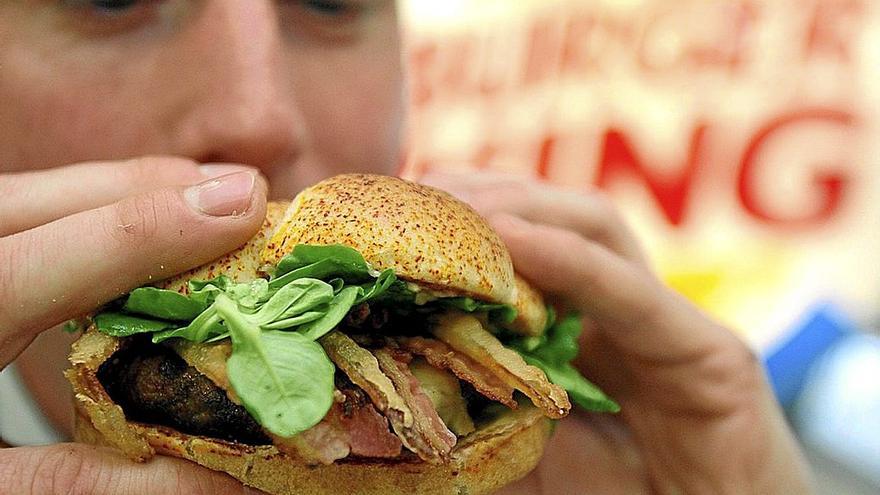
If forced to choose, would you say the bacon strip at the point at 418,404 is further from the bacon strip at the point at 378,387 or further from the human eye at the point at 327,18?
the human eye at the point at 327,18

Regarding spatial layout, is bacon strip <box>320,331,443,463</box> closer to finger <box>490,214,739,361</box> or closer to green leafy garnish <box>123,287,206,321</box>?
green leafy garnish <box>123,287,206,321</box>

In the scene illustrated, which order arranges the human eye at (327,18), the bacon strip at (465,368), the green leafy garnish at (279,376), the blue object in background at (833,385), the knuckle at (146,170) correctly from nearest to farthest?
1. the green leafy garnish at (279,376)
2. the bacon strip at (465,368)
3. the knuckle at (146,170)
4. the human eye at (327,18)
5. the blue object in background at (833,385)

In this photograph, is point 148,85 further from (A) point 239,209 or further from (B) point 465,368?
(B) point 465,368

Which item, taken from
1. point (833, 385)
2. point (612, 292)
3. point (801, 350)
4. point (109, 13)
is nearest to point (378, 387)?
point (612, 292)

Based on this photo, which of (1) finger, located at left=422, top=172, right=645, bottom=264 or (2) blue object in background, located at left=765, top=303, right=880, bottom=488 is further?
(2) blue object in background, located at left=765, top=303, right=880, bottom=488

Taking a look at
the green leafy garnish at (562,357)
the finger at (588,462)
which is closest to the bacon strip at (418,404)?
the green leafy garnish at (562,357)

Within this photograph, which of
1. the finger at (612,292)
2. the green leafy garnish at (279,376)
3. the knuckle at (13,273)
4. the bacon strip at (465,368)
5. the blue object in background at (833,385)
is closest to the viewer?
the green leafy garnish at (279,376)

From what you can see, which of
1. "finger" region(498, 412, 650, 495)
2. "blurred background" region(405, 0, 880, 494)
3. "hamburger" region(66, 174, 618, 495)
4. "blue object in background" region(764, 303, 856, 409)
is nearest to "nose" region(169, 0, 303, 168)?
"hamburger" region(66, 174, 618, 495)
